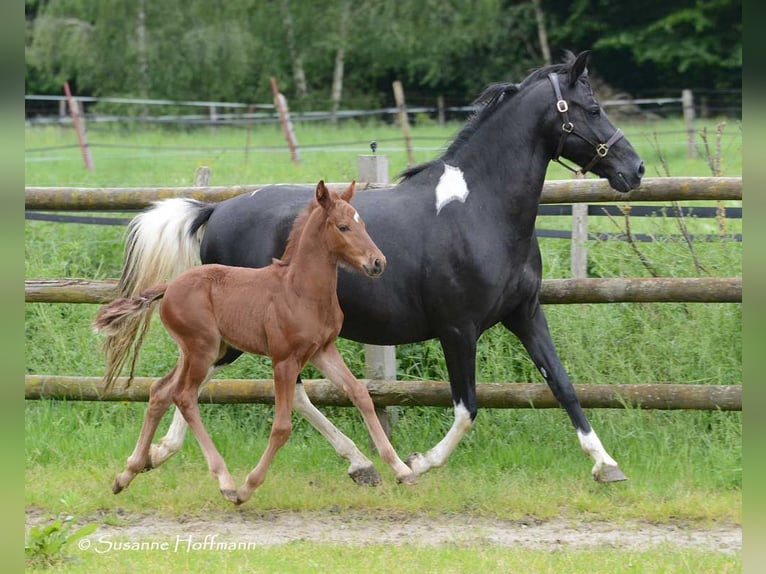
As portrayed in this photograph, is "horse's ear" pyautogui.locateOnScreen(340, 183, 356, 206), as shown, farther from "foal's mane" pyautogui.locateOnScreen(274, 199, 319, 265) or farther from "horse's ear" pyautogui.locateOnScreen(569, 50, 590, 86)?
"horse's ear" pyautogui.locateOnScreen(569, 50, 590, 86)

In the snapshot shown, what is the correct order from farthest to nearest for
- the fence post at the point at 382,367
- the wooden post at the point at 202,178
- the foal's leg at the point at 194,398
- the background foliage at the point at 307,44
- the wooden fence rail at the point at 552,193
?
1. the background foliage at the point at 307,44
2. the wooden post at the point at 202,178
3. the fence post at the point at 382,367
4. the wooden fence rail at the point at 552,193
5. the foal's leg at the point at 194,398

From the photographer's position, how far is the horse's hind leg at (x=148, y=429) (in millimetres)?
4629

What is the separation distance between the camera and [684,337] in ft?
18.6

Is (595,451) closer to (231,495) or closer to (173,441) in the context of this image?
(231,495)

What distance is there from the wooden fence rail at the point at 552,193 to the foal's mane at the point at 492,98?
26.7 inches

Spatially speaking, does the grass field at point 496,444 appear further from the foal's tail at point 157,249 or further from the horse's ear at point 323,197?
the horse's ear at point 323,197

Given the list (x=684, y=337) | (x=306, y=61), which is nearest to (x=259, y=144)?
(x=306, y=61)

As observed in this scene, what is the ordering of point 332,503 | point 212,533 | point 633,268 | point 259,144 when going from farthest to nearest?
point 259,144 → point 633,268 → point 332,503 → point 212,533

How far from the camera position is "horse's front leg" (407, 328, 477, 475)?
4688 millimetres

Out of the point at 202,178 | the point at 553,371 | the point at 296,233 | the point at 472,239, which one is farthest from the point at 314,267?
the point at 202,178

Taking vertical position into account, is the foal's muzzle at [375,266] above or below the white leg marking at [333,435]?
above

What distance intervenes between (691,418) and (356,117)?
24269 millimetres

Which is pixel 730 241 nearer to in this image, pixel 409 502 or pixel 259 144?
pixel 409 502

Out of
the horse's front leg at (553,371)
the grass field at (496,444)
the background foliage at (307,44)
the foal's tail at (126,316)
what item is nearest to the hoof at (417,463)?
the grass field at (496,444)
